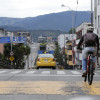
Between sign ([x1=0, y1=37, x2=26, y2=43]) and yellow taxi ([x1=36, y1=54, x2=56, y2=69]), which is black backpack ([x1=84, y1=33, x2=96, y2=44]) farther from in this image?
sign ([x1=0, y1=37, x2=26, y2=43])

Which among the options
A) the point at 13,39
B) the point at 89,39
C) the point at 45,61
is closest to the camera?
the point at 89,39

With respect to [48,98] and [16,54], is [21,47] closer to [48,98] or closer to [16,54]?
[16,54]

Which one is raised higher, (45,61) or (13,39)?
(13,39)

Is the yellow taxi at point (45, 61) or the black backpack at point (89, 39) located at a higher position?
the black backpack at point (89, 39)

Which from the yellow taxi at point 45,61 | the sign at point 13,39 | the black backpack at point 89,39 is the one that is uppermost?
the sign at point 13,39

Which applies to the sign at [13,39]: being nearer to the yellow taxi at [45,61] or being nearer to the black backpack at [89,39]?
the yellow taxi at [45,61]

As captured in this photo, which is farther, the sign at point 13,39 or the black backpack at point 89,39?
the sign at point 13,39

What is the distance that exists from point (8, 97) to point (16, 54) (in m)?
63.4

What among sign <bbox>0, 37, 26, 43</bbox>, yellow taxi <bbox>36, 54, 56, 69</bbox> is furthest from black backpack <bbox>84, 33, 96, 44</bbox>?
sign <bbox>0, 37, 26, 43</bbox>

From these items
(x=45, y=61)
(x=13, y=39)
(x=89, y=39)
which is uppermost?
(x=13, y=39)

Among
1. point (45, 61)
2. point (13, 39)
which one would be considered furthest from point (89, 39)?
point (13, 39)

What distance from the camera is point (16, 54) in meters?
69.7

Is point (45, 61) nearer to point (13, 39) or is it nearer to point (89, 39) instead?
point (89, 39)

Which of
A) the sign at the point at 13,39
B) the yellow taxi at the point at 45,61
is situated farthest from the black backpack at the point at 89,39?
the sign at the point at 13,39
